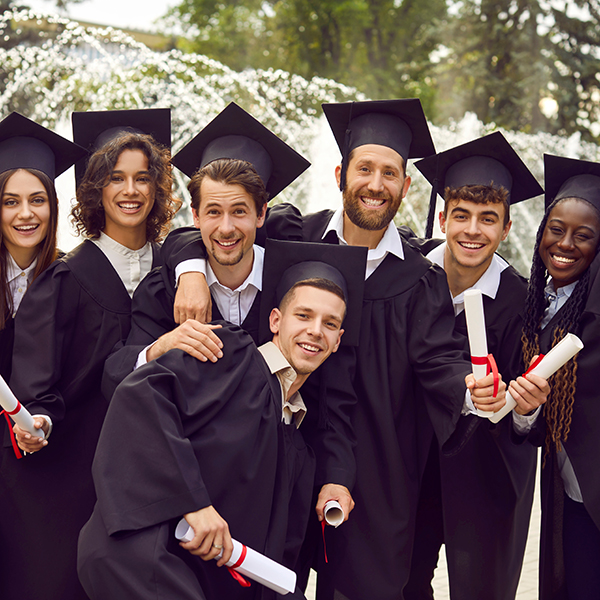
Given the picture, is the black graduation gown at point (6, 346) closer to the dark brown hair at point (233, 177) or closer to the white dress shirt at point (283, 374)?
the dark brown hair at point (233, 177)

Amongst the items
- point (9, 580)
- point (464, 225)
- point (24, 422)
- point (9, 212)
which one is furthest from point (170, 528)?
point (464, 225)

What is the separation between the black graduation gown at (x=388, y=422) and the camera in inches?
121

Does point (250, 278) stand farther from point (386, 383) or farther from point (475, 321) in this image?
point (475, 321)

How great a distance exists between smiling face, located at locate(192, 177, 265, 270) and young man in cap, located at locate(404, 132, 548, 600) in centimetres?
98

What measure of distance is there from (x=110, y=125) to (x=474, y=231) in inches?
69.9

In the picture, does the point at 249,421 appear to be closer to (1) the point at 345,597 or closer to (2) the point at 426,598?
(1) the point at 345,597

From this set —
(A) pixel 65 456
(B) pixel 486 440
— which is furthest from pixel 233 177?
(B) pixel 486 440

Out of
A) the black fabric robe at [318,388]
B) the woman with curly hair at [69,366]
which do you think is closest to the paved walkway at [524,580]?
the black fabric robe at [318,388]

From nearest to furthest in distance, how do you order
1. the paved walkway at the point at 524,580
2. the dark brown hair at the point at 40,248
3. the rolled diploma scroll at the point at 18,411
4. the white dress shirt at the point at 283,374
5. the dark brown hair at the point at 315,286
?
the rolled diploma scroll at the point at 18,411, the white dress shirt at the point at 283,374, the dark brown hair at the point at 315,286, the dark brown hair at the point at 40,248, the paved walkway at the point at 524,580

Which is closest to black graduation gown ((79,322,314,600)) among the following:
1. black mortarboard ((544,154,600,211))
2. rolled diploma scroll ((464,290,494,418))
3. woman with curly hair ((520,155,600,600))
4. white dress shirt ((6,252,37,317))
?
rolled diploma scroll ((464,290,494,418))

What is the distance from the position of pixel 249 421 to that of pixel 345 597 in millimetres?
1168

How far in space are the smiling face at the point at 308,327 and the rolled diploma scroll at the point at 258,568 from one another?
2.42 ft

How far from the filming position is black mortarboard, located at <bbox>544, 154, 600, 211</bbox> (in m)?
3.11

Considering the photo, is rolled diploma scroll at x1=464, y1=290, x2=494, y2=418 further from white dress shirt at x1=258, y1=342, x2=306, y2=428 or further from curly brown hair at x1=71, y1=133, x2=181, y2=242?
curly brown hair at x1=71, y1=133, x2=181, y2=242
